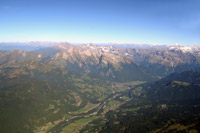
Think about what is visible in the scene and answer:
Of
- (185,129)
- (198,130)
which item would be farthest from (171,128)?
(198,130)

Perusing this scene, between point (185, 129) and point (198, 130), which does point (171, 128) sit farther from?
point (198, 130)

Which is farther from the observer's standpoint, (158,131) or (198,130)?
(158,131)

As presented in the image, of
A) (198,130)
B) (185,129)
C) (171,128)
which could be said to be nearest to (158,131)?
(171,128)

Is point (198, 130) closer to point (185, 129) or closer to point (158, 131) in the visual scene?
point (185, 129)

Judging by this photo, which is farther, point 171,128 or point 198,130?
point 171,128

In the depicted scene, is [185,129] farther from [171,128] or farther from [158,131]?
Answer: [158,131]

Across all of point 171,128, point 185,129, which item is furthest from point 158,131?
point 185,129
